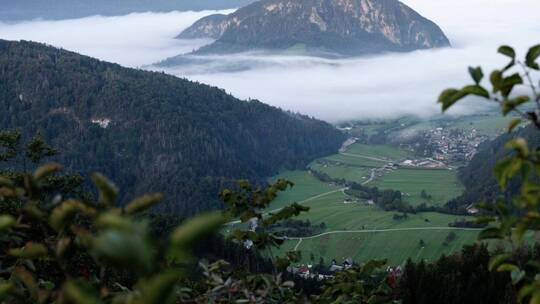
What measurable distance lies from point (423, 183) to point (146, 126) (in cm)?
7316

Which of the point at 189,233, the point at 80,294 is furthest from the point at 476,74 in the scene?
the point at 80,294

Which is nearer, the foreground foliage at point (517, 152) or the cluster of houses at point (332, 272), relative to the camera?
the foreground foliage at point (517, 152)

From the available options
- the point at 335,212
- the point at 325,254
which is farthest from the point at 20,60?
the point at 325,254

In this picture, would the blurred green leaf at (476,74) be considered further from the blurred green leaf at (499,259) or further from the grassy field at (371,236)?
the grassy field at (371,236)

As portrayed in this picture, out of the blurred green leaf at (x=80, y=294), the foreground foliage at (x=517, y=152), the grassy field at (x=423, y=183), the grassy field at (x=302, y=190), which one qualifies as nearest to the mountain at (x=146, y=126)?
the grassy field at (x=302, y=190)

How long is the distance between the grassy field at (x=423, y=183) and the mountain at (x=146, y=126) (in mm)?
35546

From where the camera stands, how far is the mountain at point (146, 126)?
13612 centimetres

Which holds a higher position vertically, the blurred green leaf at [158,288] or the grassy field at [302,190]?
the blurred green leaf at [158,288]

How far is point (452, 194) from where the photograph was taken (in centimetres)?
11919

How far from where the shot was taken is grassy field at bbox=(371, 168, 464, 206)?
379ft

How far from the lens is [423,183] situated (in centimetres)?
12912

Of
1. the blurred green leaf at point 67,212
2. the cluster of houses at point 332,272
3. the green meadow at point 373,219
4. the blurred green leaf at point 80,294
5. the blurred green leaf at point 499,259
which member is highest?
the blurred green leaf at point 67,212

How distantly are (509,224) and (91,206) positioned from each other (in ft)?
7.01

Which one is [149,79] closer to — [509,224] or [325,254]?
[325,254]
